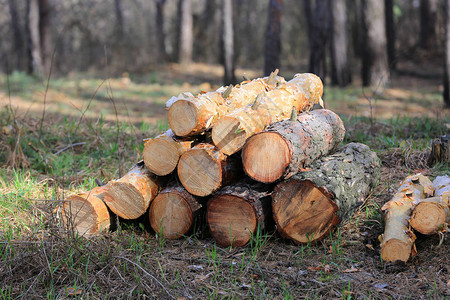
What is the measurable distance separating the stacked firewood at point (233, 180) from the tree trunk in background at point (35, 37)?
11902 mm

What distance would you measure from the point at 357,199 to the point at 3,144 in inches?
169

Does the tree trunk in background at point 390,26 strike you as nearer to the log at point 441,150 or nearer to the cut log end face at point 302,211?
the log at point 441,150

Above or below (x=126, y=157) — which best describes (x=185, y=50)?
above

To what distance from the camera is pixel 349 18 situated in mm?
21406

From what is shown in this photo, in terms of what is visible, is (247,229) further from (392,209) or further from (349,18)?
(349,18)

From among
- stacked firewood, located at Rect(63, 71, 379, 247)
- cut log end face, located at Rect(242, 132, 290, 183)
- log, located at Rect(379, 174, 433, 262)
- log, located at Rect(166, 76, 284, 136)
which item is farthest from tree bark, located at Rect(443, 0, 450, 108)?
cut log end face, located at Rect(242, 132, 290, 183)

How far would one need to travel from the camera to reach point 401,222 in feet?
10.7

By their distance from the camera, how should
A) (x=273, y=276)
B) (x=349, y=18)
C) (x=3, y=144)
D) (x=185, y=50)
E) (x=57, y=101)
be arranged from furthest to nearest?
(x=349, y=18), (x=185, y=50), (x=57, y=101), (x=3, y=144), (x=273, y=276)

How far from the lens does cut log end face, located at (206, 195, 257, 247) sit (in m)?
3.40

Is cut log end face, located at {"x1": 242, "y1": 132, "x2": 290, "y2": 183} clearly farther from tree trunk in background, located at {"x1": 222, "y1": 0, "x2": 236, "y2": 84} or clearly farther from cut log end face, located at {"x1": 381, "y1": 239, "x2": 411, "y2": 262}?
tree trunk in background, located at {"x1": 222, "y1": 0, "x2": 236, "y2": 84}

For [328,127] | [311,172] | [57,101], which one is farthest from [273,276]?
[57,101]

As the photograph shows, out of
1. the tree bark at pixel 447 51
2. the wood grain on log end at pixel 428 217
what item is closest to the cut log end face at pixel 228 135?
the wood grain on log end at pixel 428 217

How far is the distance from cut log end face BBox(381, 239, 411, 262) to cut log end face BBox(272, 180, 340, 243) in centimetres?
42

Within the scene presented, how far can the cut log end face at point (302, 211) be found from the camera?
3342 mm
